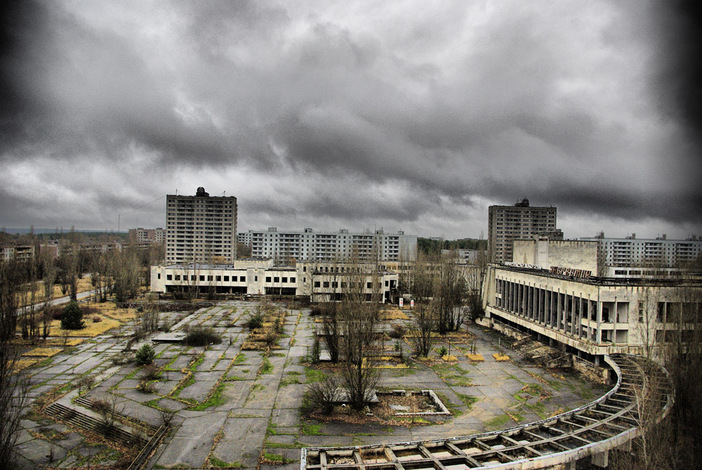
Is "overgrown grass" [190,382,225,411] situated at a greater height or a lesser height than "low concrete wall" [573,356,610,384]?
lesser

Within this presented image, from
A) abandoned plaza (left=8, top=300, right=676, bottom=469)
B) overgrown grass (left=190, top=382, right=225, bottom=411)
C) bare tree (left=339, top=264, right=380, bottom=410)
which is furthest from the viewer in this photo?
overgrown grass (left=190, top=382, right=225, bottom=411)

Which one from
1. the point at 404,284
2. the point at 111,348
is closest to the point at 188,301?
the point at 111,348

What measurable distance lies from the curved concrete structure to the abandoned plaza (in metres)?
0.07

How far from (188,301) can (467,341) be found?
4107 centimetres

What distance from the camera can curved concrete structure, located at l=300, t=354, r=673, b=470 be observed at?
1343 centimetres

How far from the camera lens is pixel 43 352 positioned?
99.7ft

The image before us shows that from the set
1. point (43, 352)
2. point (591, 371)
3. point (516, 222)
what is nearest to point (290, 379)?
point (43, 352)

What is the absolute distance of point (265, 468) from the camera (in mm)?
15266

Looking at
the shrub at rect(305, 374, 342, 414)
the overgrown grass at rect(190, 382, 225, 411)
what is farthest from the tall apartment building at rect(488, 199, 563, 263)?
the overgrown grass at rect(190, 382, 225, 411)

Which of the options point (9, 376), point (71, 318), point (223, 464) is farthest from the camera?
point (71, 318)

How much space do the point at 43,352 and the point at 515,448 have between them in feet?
111

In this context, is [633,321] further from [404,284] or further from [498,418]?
[404,284]

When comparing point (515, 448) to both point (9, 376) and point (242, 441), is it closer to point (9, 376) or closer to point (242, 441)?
point (242, 441)

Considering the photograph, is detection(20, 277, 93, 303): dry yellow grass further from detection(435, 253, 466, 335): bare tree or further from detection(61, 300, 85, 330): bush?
detection(435, 253, 466, 335): bare tree
